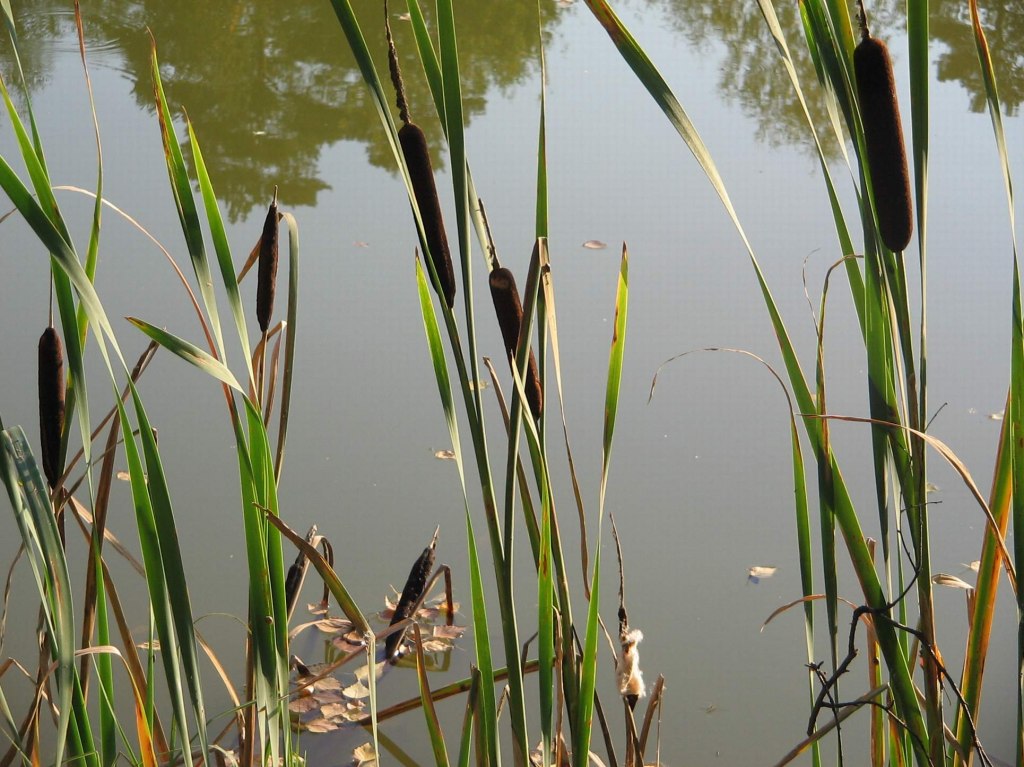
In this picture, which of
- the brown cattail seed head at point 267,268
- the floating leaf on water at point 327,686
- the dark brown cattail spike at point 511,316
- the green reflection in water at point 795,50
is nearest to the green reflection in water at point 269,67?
the green reflection in water at point 795,50

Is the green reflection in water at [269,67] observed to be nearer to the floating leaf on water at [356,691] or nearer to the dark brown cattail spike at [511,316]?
the floating leaf on water at [356,691]

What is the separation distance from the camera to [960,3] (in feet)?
16.9

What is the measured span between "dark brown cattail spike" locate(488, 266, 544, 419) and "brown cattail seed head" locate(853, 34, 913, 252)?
8.6 inches

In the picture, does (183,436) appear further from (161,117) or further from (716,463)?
(161,117)

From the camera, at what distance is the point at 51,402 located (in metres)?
0.73

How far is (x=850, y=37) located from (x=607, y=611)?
147cm

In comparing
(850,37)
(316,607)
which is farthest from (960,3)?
(850,37)

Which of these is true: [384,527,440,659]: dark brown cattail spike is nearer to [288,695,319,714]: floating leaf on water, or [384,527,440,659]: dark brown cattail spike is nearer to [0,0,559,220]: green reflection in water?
[288,695,319,714]: floating leaf on water

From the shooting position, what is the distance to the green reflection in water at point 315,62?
3834 mm

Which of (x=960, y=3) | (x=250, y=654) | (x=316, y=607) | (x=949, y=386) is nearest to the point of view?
(x=250, y=654)

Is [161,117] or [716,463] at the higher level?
[161,117]

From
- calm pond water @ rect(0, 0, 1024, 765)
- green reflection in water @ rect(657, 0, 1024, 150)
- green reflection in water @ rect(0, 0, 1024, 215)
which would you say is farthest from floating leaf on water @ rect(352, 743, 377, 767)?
green reflection in water @ rect(657, 0, 1024, 150)

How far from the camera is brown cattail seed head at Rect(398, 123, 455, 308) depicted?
1.84ft

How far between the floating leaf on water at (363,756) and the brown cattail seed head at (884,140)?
128 cm
